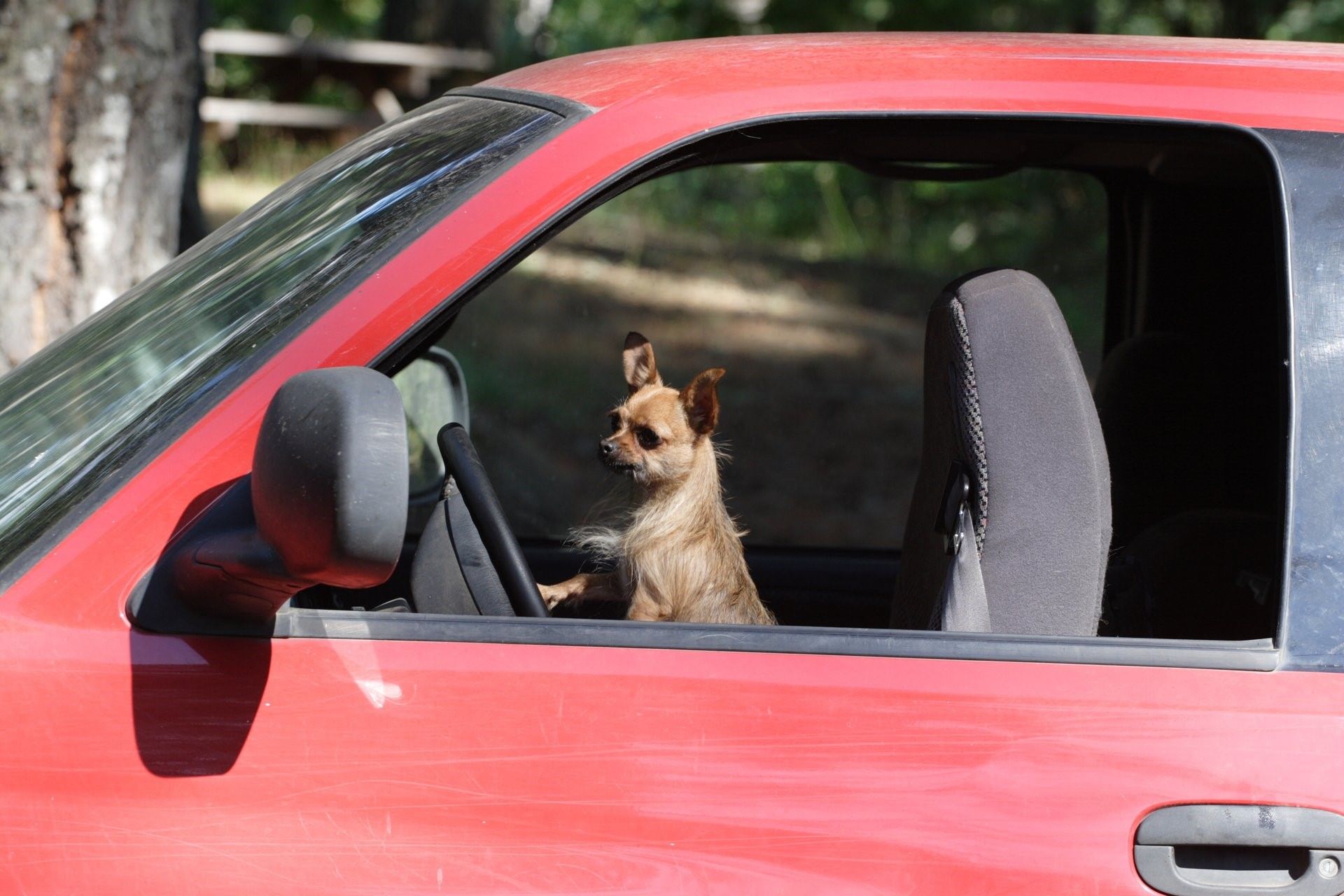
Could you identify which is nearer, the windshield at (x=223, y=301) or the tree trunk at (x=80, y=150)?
the windshield at (x=223, y=301)

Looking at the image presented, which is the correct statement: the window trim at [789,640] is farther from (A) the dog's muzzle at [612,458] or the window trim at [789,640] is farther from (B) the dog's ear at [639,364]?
(B) the dog's ear at [639,364]

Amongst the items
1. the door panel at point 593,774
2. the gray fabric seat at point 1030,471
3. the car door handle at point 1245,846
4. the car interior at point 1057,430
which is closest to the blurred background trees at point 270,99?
the car interior at point 1057,430

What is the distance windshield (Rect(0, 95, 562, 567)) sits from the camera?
67.8 inches

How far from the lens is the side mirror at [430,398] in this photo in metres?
2.94

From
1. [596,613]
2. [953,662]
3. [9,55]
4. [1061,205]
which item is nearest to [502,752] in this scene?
[953,662]

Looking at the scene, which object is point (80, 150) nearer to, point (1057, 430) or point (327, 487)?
point (327, 487)

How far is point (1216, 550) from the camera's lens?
2.52 meters

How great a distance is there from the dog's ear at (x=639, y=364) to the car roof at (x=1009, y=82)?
0.56 m

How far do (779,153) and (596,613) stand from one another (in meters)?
1.06

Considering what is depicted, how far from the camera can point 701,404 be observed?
228 cm

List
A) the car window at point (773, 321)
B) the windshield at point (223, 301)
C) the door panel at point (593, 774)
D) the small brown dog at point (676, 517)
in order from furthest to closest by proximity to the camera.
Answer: the car window at point (773, 321), the small brown dog at point (676, 517), the windshield at point (223, 301), the door panel at point (593, 774)

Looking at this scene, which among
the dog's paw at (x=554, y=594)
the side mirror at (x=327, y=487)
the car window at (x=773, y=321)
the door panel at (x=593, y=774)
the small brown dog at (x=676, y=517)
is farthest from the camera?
the car window at (x=773, y=321)

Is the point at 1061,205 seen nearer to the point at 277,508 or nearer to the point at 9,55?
the point at 9,55

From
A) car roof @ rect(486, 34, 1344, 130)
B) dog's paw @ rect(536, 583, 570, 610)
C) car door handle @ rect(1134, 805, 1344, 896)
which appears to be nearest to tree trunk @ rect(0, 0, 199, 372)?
dog's paw @ rect(536, 583, 570, 610)
